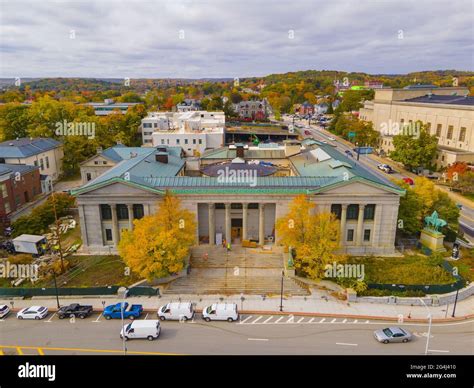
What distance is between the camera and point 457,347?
107 ft

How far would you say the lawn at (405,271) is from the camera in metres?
42.3

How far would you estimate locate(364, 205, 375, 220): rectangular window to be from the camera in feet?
159

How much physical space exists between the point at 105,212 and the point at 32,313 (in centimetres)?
1580

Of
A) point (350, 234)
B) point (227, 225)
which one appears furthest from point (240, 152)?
point (350, 234)

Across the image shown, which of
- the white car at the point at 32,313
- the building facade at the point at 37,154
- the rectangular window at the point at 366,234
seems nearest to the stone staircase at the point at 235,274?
the rectangular window at the point at 366,234

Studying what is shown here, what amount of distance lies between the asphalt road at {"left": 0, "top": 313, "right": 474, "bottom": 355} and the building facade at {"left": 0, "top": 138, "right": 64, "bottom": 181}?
47.2 meters

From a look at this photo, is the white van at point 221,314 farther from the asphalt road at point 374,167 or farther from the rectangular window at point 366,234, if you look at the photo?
the asphalt road at point 374,167

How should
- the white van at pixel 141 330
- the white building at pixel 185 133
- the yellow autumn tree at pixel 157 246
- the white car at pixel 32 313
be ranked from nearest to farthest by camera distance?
1. the white van at pixel 141 330
2. the white car at pixel 32 313
3. the yellow autumn tree at pixel 157 246
4. the white building at pixel 185 133

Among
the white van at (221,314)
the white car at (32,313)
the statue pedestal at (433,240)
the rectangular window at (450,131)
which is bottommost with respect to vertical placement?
the white car at (32,313)

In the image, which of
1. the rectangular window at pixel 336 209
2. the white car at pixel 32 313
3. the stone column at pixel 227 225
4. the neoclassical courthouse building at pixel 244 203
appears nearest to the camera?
the white car at pixel 32 313

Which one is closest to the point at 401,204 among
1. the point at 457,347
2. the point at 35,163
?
the point at 457,347

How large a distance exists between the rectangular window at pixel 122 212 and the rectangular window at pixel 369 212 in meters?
33.1

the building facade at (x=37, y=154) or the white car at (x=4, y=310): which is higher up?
the building facade at (x=37, y=154)
